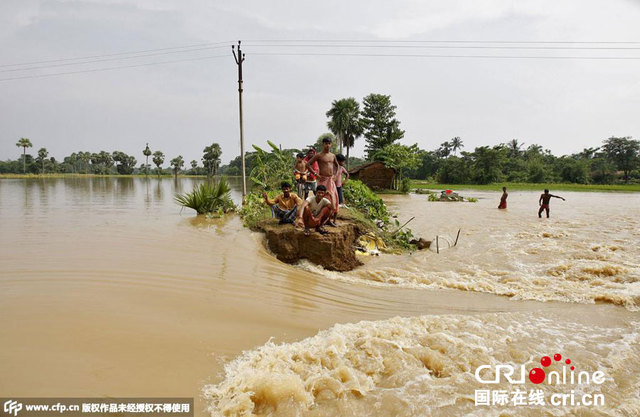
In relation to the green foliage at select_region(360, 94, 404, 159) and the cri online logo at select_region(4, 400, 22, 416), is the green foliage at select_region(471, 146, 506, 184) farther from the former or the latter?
the cri online logo at select_region(4, 400, 22, 416)

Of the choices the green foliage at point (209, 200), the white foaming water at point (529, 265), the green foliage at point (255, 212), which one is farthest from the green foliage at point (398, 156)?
the green foliage at point (209, 200)

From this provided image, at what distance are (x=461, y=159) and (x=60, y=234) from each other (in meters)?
50.7

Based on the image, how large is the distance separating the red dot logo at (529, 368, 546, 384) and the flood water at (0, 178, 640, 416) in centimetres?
11

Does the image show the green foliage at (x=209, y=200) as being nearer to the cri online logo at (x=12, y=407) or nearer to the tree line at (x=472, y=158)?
the cri online logo at (x=12, y=407)

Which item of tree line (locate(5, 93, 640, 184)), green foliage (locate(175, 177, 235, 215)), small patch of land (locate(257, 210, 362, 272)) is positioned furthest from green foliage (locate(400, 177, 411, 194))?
small patch of land (locate(257, 210, 362, 272))

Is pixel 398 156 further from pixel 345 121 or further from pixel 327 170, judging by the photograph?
pixel 327 170

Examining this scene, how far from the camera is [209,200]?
11.7 m

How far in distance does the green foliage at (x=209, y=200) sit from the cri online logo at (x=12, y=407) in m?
9.11

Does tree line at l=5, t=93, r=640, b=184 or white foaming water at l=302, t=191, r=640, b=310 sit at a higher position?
tree line at l=5, t=93, r=640, b=184

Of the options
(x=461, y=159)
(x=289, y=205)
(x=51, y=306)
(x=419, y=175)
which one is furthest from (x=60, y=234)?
(x=419, y=175)

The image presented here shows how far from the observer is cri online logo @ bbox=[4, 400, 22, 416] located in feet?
6.96

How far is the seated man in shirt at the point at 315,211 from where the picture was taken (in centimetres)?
624

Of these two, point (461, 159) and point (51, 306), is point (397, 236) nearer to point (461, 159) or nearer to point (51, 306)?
point (51, 306)

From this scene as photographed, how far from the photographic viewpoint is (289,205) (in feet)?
24.5
